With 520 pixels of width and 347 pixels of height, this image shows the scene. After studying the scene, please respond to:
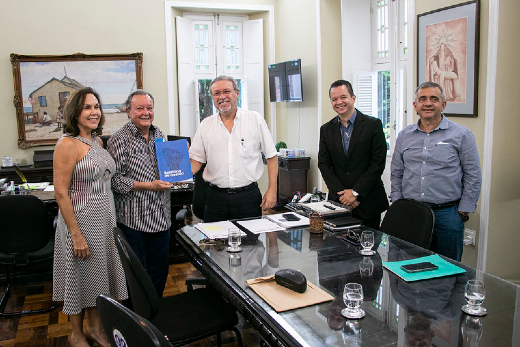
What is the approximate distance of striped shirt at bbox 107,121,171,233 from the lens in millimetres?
2891

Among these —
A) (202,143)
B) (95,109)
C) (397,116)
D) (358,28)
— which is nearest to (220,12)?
(358,28)

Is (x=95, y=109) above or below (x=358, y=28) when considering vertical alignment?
below

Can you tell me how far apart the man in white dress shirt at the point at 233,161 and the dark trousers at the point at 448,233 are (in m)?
1.13

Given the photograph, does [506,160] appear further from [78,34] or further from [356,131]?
[78,34]

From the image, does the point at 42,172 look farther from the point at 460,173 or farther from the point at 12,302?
the point at 460,173

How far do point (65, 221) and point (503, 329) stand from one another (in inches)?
88.8

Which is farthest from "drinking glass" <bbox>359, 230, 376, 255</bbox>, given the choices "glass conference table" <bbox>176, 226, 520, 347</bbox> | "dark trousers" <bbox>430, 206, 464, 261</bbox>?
"dark trousers" <bbox>430, 206, 464, 261</bbox>

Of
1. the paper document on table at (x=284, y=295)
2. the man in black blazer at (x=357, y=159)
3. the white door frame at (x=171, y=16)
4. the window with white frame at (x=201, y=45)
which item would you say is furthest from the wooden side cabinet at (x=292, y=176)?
the paper document on table at (x=284, y=295)

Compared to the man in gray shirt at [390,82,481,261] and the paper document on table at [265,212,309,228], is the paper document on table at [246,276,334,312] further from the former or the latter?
the man in gray shirt at [390,82,481,261]

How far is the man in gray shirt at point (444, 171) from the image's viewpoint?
9.82 ft

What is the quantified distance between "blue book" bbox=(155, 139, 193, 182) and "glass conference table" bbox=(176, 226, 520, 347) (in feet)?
1.99

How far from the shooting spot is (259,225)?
9.36 ft

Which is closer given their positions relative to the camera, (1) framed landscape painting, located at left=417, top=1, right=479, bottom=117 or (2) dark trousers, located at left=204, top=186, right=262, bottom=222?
(2) dark trousers, located at left=204, top=186, right=262, bottom=222

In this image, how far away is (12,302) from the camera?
12.6 feet
